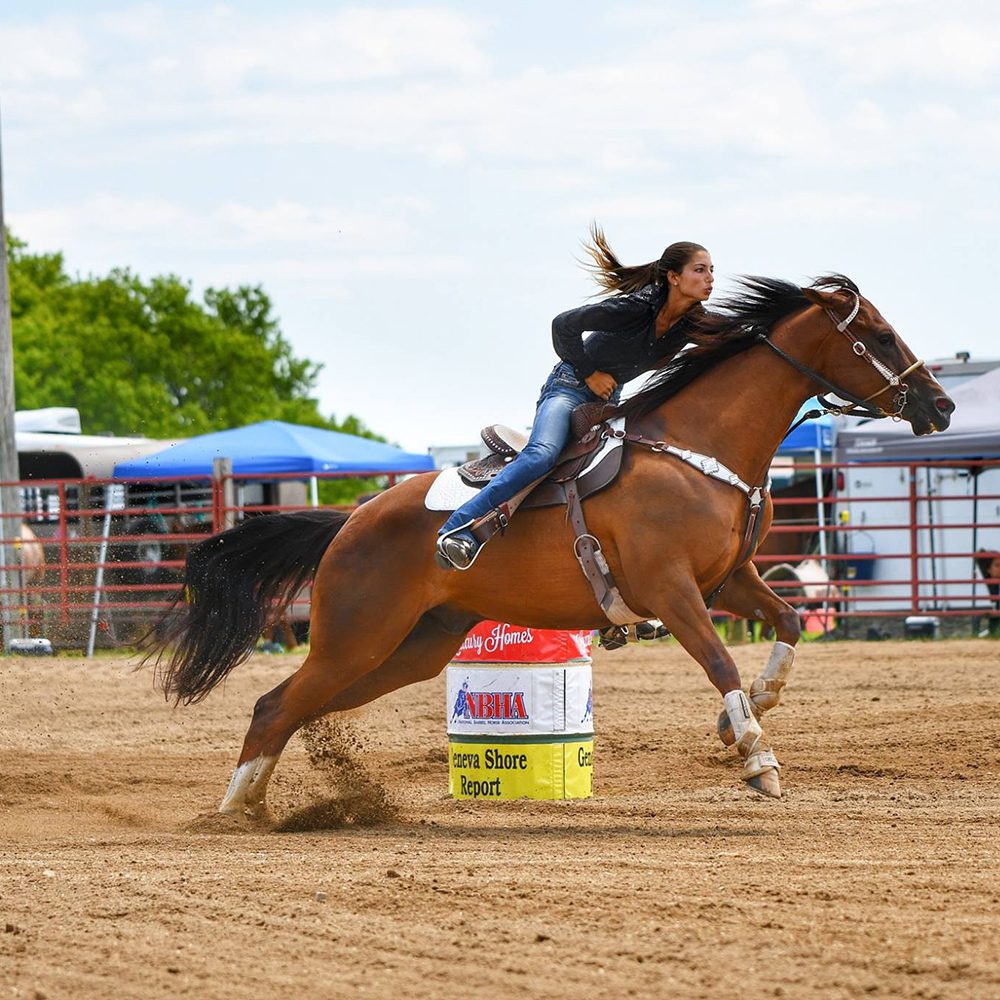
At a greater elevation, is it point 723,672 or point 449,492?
point 449,492

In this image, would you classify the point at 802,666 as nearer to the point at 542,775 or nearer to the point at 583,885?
the point at 542,775

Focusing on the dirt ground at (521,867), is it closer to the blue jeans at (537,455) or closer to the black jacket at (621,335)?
the blue jeans at (537,455)

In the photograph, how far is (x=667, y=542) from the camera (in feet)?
22.0

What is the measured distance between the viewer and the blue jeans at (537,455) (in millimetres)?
6879

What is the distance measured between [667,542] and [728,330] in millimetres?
1105

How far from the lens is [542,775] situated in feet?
25.6

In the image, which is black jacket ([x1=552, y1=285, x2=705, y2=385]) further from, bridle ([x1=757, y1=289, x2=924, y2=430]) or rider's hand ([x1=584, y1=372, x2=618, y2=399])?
bridle ([x1=757, y1=289, x2=924, y2=430])

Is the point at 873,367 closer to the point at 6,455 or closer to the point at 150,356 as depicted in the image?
the point at 6,455

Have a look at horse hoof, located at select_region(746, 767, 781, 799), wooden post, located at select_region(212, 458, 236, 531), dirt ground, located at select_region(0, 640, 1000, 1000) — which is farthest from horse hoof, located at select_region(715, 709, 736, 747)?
wooden post, located at select_region(212, 458, 236, 531)

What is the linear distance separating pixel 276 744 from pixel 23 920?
2.68 meters

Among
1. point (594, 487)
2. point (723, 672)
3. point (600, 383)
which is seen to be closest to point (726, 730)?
point (723, 672)

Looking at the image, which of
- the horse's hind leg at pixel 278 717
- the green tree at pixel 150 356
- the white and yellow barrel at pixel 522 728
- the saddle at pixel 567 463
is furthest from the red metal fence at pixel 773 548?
the green tree at pixel 150 356

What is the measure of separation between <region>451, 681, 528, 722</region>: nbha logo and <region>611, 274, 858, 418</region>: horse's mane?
159cm

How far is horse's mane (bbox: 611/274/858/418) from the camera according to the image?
23.3 feet
